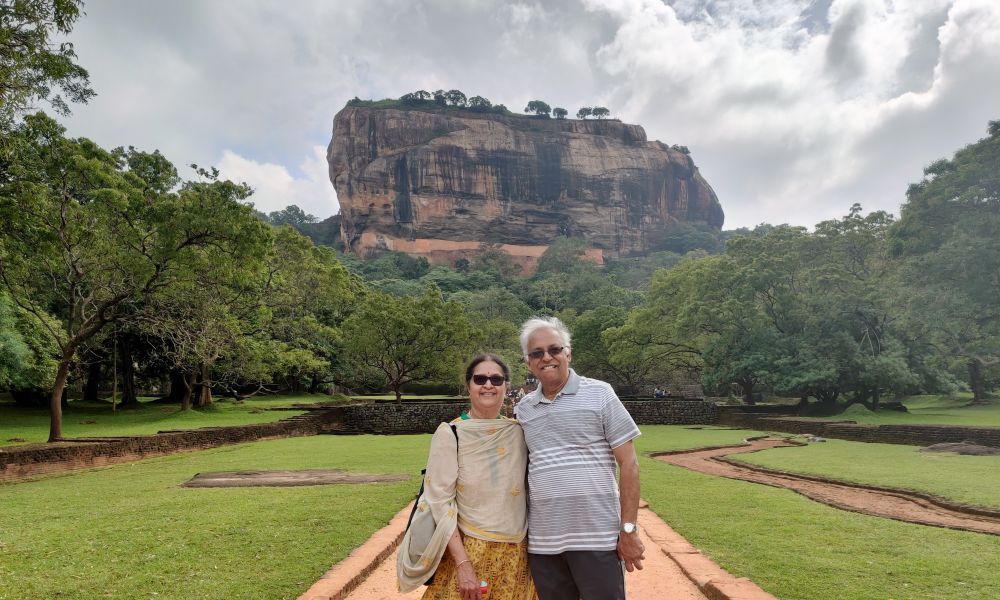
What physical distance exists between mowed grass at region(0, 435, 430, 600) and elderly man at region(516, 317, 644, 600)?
226cm

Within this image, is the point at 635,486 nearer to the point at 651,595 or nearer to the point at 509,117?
the point at 651,595

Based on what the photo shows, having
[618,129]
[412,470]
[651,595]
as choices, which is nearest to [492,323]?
[412,470]

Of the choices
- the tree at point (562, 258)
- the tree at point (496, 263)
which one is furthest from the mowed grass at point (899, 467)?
the tree at point (496, 263)

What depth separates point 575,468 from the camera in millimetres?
2102

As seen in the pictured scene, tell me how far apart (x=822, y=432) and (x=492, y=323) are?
824 inches

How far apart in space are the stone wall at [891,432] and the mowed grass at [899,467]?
2.33 ft

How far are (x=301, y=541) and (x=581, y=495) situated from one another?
11.3ft

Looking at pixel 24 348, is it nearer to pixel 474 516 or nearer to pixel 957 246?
pixel 474 516

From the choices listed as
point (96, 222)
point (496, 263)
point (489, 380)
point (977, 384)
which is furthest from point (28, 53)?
point (496, 263)

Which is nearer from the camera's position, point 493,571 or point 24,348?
point 493,571

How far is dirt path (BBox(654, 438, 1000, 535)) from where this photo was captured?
5734 mm

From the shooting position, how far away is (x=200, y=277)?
1247 cm

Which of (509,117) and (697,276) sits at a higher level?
(509,117)

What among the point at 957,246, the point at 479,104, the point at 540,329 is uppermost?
the point at 479,104
